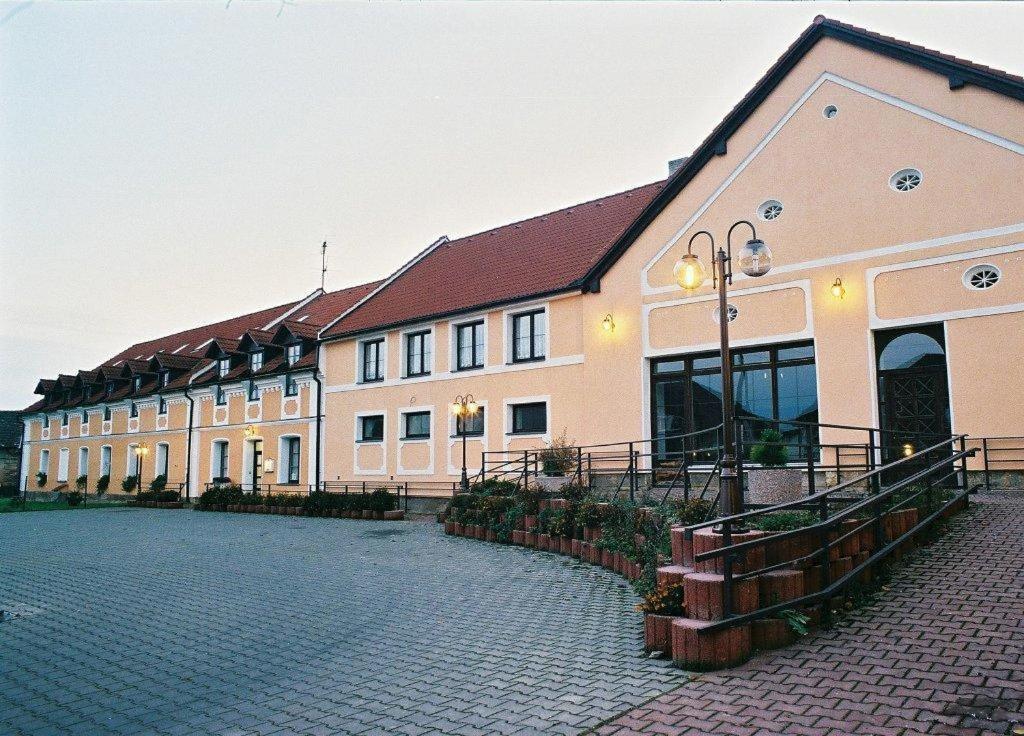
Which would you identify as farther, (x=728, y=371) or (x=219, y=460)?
(x=219, y=460)

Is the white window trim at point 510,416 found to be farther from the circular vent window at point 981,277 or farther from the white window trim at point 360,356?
the circular vent window at point 981,277

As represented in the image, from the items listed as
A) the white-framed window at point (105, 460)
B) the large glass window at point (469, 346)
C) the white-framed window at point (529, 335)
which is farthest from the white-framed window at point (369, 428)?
the white-framed window at point (105, 460)

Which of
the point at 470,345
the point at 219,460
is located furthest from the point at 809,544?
the point at 219,460

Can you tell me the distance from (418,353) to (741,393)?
11983 mm

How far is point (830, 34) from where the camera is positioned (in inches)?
631

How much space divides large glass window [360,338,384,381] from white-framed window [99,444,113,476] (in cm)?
2255

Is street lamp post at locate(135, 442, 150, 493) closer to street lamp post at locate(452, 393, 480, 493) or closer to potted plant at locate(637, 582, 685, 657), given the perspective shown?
street lamp post at locate(452, 393, 480, 493)

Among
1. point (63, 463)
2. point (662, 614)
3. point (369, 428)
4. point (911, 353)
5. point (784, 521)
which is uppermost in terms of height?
point (911, 353)

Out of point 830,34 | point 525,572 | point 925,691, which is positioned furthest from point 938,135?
point 925,691

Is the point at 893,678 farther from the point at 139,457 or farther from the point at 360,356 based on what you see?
the point at 139,457

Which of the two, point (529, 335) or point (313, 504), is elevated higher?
point (529, 335)

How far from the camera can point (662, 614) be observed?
21.9 feet

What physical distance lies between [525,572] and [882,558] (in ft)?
17.0

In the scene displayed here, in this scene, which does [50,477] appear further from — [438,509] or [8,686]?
[8,686]
